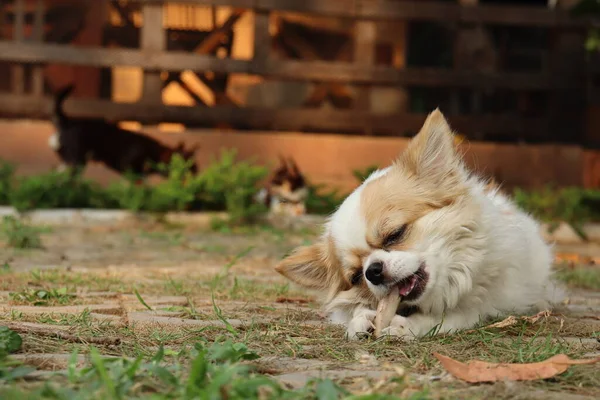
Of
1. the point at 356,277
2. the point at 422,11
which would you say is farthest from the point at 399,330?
the point at 422,11

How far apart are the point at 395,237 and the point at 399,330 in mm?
381

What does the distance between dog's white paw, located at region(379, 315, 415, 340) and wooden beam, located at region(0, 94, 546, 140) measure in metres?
7.09

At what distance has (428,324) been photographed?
10.9 feet

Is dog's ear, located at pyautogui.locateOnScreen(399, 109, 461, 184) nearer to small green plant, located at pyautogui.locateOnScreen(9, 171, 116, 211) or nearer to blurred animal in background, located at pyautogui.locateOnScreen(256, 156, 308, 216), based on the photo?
blurred animal in background, located at pyautogui.locateOnScreen(256, 156, 308, 216)

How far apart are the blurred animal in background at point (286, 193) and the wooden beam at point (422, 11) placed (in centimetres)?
214

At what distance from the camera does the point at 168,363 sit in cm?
253

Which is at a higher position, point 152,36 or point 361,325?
point 152,36

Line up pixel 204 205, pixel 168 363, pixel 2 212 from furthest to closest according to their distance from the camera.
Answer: pixel 204 205
pixel 2 212
pixel 168 363

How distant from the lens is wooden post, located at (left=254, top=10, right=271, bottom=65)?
397 inches

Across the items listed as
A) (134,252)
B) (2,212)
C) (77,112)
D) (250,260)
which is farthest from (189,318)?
(77,112)

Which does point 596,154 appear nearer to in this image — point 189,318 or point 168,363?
point 189,318

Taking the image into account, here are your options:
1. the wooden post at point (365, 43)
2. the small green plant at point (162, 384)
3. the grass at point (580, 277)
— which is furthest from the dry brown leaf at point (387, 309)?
the wooden post at point (365, 43)

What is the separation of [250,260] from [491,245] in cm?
277

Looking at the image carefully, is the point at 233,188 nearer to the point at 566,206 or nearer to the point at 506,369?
the point at 566,206
